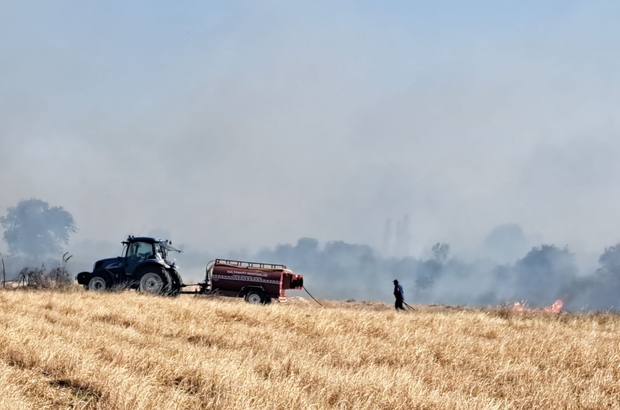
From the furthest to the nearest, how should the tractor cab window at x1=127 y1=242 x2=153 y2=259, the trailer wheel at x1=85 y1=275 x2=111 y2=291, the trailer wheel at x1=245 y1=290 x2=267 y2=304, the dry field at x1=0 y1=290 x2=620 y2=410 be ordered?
the tractor cab window at x1=127 y1=242 x2=153 y2=259 → the trailer wheel at x1=245 y1=290 x2=267 y2=304 → the trailer wheel at x1=85 y1=275 x2=111 y2=291 → the dry field at x1=0 y1=290 x2=620 y2=410

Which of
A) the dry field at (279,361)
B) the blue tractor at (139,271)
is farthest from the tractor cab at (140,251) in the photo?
the dry field at (279,361)

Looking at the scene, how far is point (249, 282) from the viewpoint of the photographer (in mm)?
23250

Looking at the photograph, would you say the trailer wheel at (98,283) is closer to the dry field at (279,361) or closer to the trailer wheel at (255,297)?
the trailer wheel at (255,297)

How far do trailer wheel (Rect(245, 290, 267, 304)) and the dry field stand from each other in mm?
6474

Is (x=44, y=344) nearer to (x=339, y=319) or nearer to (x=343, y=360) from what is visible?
(x=343, y=360)

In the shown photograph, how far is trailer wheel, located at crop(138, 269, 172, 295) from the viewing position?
2269cm

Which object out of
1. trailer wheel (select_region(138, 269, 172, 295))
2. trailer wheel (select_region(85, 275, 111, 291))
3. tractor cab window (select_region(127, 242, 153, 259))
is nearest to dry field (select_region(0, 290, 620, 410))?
trailer wheel (select_region(85, 275, 111, 291))

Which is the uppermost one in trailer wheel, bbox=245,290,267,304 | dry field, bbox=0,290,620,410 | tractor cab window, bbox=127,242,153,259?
tractor cab window, bbox=127,242,153,259

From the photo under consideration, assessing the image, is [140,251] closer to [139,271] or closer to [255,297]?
[139,271]

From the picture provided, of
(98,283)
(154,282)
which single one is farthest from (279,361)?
(98,283)

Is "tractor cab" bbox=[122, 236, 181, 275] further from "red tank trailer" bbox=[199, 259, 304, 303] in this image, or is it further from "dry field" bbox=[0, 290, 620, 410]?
"dry field" bbox=[0, 290, 620, 410]

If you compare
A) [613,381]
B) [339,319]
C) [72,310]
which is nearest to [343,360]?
[613,381]

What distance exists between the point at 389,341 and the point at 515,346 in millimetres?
2483

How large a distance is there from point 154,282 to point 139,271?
70 centimetres
